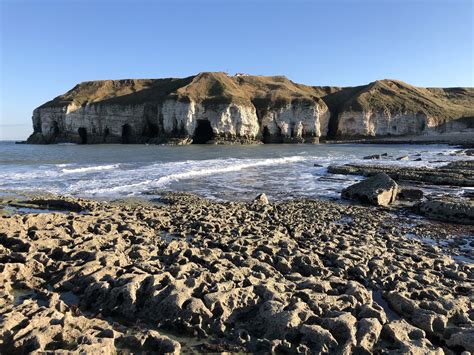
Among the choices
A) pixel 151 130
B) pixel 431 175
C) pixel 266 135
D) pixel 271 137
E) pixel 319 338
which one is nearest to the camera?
pixel 319 338

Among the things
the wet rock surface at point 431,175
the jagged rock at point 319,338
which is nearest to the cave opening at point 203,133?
the wet rock surface at point 431,175

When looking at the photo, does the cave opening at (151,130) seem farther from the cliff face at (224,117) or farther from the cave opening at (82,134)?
the cave opening at (82,134)

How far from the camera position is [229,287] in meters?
6.05

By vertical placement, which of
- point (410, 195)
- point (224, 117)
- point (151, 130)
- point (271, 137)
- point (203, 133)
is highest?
point (224, 117)

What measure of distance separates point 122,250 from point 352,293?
15.9 ft

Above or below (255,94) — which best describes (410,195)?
below

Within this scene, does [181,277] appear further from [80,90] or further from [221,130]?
[80,90]

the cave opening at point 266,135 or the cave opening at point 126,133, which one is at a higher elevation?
the cave opening at point 126,133

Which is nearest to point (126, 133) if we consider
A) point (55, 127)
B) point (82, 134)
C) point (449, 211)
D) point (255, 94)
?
point (82, 134)

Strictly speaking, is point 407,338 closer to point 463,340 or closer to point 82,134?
point 463,340

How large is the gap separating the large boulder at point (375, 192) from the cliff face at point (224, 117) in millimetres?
68364

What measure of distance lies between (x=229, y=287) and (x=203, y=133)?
3407 inches

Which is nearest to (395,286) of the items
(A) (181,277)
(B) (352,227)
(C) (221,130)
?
(A) (181,277)

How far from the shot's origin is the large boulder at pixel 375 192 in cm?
1525
